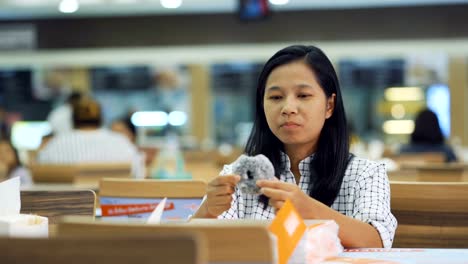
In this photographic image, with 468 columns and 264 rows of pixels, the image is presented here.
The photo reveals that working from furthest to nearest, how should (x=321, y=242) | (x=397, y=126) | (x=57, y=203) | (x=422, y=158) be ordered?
(x=397, y=126), (x=422, y=158), (x=57, y=203), (x=321, y=242)

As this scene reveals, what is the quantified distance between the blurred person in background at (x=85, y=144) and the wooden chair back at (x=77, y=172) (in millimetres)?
860

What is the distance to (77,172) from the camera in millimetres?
4930

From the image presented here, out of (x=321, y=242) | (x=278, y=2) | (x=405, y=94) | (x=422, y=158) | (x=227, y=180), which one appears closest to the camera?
(x=321, y=242)

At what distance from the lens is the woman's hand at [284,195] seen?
5.55 feet

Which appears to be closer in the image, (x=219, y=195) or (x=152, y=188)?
(x=219, y=195)

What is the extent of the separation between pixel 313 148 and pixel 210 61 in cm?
872

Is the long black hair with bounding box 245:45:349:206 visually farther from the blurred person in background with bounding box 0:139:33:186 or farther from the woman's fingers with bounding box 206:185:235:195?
the blurred person in background with bounding box 0:139:33:186

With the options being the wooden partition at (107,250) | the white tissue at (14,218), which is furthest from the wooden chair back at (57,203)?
the wooden partition at (107,250)

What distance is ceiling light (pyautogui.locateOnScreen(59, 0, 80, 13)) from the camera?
31.8 feet

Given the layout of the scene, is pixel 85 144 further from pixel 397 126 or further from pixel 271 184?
pixel 397 126

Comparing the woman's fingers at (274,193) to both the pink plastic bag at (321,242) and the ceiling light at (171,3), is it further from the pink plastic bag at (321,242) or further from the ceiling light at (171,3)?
the ceiling light at (171,3)

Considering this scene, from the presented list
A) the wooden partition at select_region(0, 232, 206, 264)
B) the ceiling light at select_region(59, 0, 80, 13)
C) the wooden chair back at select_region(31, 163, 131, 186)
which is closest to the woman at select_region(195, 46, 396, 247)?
the wooden partition at select_region(0, 232, 206, 264)

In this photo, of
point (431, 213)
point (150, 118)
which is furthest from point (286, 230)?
point (150, 118)

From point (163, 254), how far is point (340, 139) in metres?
1.37
